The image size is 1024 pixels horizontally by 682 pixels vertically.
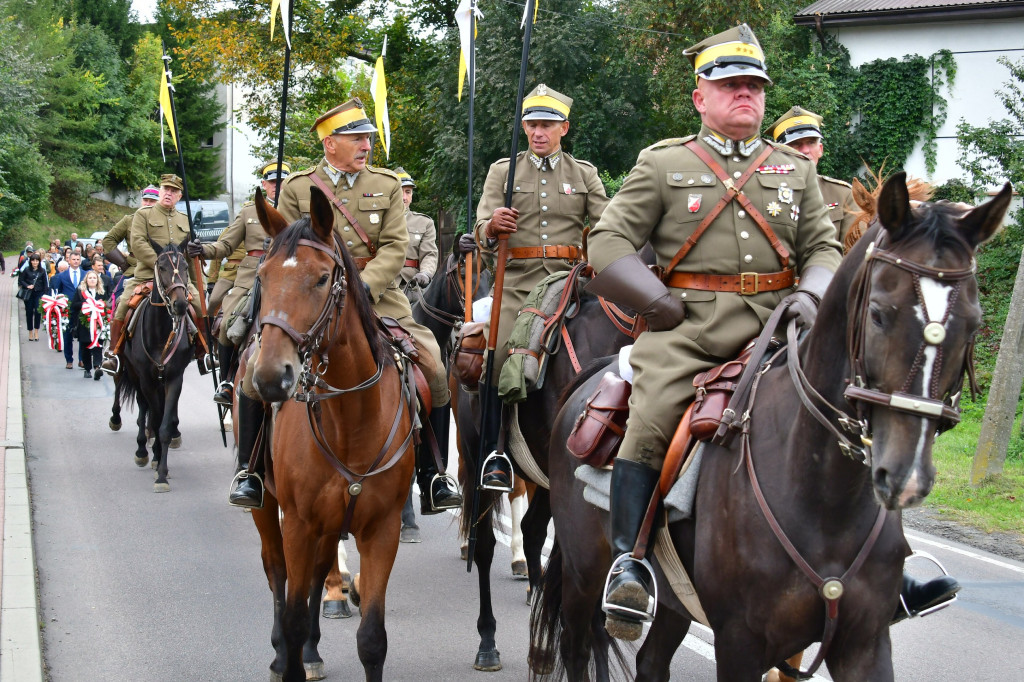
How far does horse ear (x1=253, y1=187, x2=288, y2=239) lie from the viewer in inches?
191

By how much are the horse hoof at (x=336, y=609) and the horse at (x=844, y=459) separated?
354 centimetres

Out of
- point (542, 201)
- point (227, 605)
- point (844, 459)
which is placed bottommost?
point (227, 605)

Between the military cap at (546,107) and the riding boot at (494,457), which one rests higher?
the military cap at (546,107)

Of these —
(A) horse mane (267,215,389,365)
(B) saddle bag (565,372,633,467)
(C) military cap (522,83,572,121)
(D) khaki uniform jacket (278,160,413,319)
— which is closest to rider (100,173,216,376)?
(D) khaki uniform jacket (278,160,413,319)

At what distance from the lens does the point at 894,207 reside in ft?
9.41

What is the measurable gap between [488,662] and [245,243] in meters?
6.16

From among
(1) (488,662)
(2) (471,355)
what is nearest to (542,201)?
(2) (471,355)

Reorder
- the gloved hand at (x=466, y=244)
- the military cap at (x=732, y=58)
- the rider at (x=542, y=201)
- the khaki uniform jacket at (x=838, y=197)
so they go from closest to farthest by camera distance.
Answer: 1. the military cap at (x=732, y=58)
2. the khaki uniform jacket at (x=838, y=197)
3. the rider at (x=542, y=201)
4. the gloved hand at (x=466, y=244)

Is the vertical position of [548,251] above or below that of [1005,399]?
above

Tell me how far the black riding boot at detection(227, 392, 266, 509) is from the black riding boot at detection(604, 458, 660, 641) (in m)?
2.65

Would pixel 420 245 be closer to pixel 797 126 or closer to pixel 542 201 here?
pixel 542 201

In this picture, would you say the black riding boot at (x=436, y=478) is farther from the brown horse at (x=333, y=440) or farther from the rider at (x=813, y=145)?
the rider at (x=813, y=145)

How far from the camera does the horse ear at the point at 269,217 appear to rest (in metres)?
4.85

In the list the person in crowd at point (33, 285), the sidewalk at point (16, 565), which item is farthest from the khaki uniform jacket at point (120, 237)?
the person in crowd at point (33, 285)
